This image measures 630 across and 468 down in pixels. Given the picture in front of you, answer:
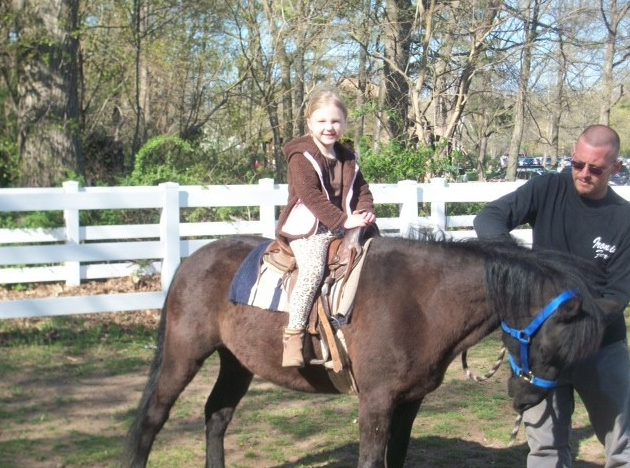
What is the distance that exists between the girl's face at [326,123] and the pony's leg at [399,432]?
156cm

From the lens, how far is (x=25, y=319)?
866 cm

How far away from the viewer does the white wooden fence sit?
325 inches

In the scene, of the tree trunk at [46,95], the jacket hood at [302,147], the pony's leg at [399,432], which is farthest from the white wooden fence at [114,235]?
the jacket hood at [302,147]

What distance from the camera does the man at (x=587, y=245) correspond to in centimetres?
396

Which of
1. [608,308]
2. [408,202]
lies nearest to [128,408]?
[608,308]

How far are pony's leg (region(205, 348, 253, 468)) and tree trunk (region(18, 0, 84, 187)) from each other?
272 inches

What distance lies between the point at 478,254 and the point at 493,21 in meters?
12.4

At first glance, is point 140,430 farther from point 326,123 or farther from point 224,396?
point 326,123

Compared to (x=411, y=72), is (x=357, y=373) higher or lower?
lower

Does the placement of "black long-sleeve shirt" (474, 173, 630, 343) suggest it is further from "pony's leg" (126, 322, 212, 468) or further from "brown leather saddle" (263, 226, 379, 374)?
"pony's leg" (126, 322, 212, 468)

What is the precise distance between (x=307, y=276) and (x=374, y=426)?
848 mm

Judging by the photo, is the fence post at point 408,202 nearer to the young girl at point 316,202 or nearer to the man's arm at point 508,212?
the young girl at point 316,202

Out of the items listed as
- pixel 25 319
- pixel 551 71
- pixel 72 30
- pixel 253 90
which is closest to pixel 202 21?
pixel 253 90

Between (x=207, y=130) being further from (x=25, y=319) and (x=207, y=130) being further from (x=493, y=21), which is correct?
(x=25, y=319)
